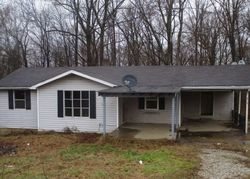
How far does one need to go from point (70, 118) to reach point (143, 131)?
149 inches

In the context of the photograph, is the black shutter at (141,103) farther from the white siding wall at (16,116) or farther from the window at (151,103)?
the white siding wall at (16,116)

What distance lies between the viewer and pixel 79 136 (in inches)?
539

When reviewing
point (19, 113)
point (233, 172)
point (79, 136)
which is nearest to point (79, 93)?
point (79, 136)

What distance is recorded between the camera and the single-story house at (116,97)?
14.4 metres

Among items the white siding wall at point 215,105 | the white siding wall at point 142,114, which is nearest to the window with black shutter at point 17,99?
the white siding wall at point 142,114

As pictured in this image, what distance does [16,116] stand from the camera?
16484mm

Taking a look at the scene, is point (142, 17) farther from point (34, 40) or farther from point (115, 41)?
point (34, 40)

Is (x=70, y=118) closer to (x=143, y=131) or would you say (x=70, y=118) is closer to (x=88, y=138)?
(x=88, y=138)

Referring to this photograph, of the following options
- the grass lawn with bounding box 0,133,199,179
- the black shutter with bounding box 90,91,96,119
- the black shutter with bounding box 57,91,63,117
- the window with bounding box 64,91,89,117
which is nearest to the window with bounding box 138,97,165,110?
the black shutter with bounding box 90,91,96,119

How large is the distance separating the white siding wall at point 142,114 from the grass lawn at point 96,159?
4.16 metres

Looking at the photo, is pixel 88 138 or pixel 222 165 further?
pixel 88 138

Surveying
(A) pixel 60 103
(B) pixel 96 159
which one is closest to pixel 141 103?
(A) pixel 60 103

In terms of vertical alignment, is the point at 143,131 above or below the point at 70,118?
below

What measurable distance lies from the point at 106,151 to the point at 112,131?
3523 millimetres
